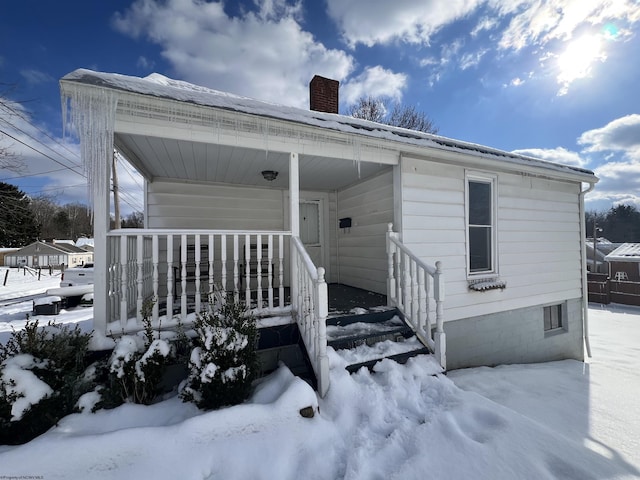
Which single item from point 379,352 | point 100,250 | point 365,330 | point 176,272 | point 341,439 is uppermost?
point 100,250

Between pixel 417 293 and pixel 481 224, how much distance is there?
2153mm

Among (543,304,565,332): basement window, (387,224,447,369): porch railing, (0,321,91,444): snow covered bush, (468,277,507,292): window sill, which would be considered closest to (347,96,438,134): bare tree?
(543,304,565,332): basement window

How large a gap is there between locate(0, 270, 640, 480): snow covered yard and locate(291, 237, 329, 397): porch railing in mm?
180

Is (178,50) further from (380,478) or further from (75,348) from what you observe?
(380,478)

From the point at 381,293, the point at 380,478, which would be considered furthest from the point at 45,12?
the point at 380,478

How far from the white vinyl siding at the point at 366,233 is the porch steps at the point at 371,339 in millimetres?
1132

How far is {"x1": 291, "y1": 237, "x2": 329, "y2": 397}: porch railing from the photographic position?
8.17 ft

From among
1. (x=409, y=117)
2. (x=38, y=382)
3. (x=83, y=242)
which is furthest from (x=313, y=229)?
(x=83, y=242)

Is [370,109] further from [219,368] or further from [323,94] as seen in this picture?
[219,368]

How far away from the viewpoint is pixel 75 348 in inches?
90.0

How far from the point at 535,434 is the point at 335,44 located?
748 centimetres

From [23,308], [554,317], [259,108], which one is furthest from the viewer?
[23,308]

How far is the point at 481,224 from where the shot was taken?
467 centimetres

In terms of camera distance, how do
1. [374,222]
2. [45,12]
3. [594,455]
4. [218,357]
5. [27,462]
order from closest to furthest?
[27,462] < [594,455] < [218,357] < [374,222] < [45,12]
